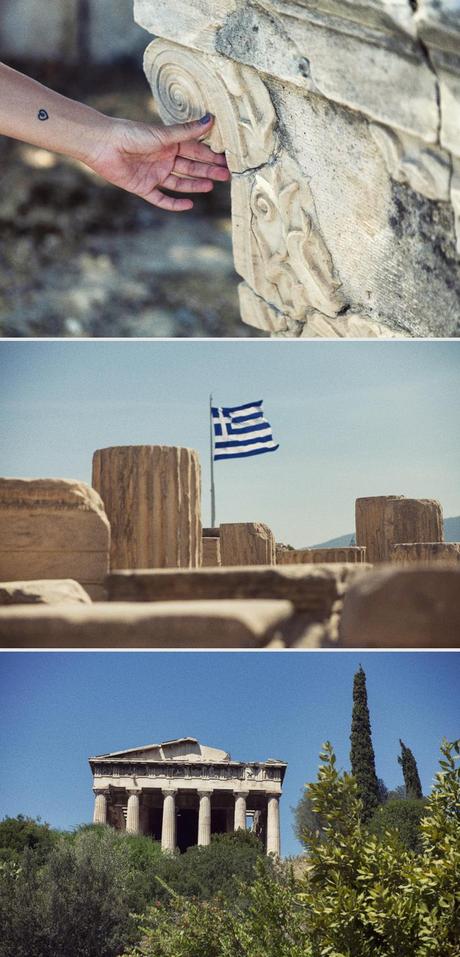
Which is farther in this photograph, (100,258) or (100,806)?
(100,806)

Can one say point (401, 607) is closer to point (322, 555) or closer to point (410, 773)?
point (322, 555)

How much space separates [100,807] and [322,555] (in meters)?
4.93

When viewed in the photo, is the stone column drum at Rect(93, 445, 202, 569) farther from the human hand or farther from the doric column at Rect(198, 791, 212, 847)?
the doric column at Rect(198, 791, 212, 847)

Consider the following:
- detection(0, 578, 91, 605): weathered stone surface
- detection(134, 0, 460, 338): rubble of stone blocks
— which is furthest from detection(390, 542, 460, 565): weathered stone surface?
detection(134, 0, 460, 338): rubble of stone blocks

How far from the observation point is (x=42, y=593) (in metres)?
2.16

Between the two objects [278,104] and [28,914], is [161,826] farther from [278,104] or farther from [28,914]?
[278,104]

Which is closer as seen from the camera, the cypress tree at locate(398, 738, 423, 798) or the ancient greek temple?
the cypress tree at locate(398, 738, 423, 798)

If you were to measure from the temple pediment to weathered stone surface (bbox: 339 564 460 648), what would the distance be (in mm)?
5069

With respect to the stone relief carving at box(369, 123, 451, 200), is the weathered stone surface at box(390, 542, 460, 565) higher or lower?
lower

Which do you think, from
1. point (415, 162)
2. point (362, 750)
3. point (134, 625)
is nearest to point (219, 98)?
point (415, 162)

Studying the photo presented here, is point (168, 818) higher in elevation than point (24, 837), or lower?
higher

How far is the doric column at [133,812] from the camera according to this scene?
7078 millimetres

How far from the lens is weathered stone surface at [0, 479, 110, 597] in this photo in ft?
7.39

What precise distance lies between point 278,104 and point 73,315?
194 cm
